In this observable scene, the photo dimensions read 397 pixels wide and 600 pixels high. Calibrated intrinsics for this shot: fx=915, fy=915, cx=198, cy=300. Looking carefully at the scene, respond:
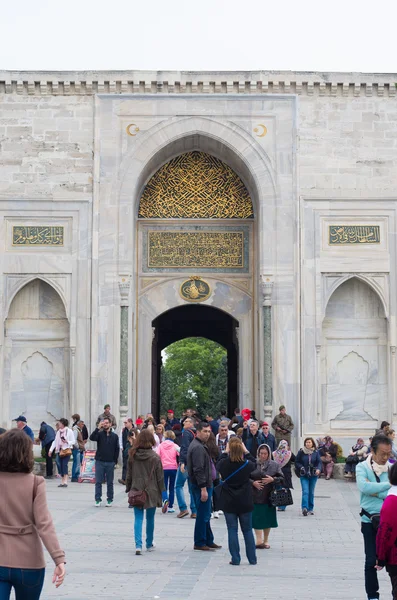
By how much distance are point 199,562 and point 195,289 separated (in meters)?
13.1

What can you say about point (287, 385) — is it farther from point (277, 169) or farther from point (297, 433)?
point (277, 169)

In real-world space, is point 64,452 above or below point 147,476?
below

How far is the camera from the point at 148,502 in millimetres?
9109

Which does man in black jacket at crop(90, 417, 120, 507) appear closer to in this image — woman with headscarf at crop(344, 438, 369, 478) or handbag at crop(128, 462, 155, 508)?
handbag at crop(128, 462, 155, 508)

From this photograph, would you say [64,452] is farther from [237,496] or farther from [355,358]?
[237,496]

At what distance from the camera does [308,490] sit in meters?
12.6

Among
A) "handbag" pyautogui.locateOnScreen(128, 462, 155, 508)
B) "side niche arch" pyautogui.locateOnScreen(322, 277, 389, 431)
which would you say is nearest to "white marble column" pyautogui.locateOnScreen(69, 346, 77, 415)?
"side niche arch" pyautogui.locateOnScreen(322, 277, 389, 431)

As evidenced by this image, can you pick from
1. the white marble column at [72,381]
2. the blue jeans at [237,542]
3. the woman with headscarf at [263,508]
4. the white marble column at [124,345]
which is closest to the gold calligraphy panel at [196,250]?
the white marble column at [124,345]

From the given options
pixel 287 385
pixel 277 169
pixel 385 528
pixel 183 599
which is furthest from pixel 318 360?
pixel 385 528

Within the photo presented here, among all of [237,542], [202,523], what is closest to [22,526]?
[237,542]

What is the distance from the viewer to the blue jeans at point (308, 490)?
12469 mm

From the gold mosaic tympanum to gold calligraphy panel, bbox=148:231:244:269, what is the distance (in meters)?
0.46

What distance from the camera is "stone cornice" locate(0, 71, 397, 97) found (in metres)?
20.6

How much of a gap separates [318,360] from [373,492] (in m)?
13.6
